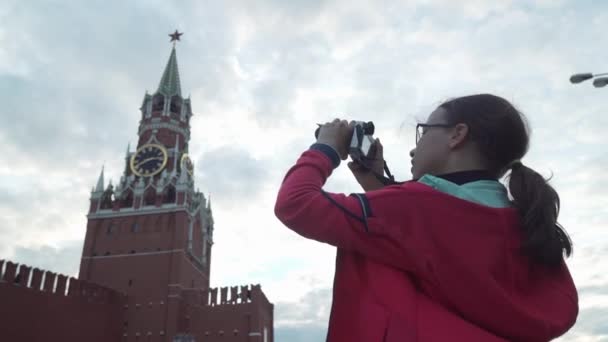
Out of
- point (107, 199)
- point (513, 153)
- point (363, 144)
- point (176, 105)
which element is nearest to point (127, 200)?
point (107, 199)

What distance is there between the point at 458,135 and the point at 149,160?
35701mm

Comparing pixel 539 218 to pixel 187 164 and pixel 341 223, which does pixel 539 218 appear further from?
pixel 187 164

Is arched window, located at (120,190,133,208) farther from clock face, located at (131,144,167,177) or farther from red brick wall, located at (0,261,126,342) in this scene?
red brick wall, located at (0,261,126,342)

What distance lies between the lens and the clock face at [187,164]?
35.2m

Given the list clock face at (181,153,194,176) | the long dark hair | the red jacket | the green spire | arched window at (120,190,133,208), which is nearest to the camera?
the red jacket

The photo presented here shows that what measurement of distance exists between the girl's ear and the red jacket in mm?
307

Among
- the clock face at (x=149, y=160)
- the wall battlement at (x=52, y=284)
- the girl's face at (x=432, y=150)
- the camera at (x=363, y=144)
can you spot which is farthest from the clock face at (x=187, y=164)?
the girl's face at (x=432, y=150)

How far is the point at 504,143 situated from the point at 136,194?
111 ft

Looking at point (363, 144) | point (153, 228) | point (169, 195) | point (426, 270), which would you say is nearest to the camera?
point (426, 270)

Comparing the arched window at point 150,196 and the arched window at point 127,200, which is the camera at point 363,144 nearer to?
the arched window at point 150,196

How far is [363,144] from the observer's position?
194cm

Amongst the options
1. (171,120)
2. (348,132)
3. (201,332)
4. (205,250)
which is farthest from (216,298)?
(348,132)

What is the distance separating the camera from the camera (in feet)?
6.23

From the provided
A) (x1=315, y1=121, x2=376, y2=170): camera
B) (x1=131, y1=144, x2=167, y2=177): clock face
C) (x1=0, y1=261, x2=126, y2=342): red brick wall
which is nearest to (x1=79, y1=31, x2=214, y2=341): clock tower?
(x1=131, y1=144, x2=167, y2=177): clock face
